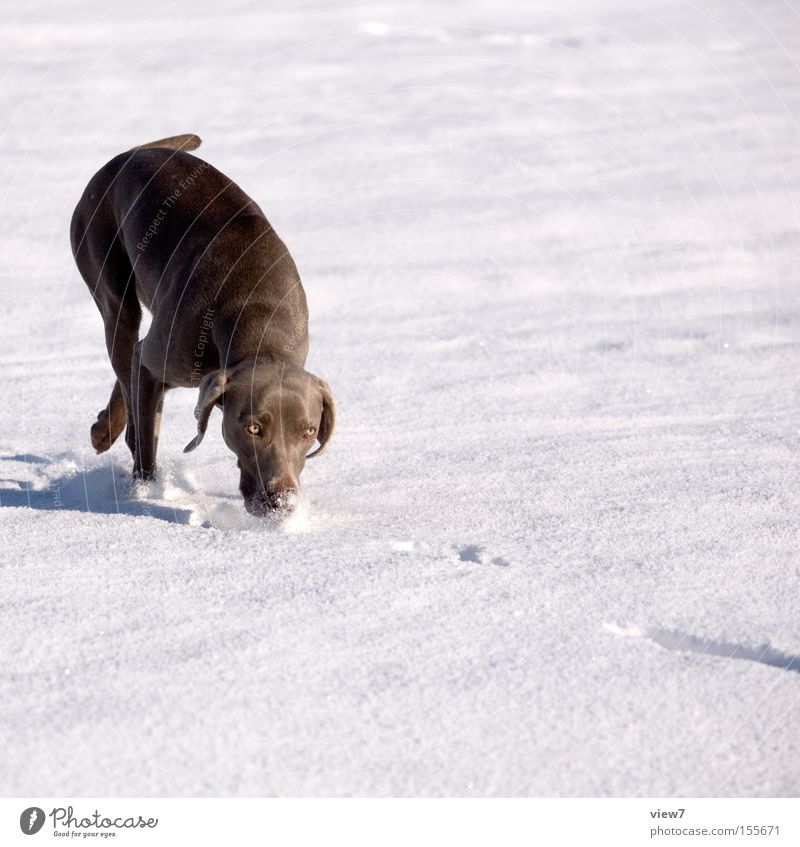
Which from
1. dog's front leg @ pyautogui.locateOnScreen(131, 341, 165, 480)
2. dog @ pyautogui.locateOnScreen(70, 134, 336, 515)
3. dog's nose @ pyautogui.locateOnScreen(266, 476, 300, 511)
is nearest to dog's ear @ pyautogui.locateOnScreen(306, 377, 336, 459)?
dog @ pyautogui.locateOnScreen(70, 134, 336, 515)

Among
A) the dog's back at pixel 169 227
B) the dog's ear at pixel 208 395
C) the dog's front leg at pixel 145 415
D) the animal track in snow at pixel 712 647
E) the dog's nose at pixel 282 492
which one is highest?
the dog's back at pixel 169 227

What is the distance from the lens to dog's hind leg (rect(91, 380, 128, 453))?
6.04 metres

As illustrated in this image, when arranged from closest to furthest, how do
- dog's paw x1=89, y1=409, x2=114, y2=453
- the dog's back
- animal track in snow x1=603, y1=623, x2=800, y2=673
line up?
animal track in snow x1=603, y1=623, x2=800, y2=673
the dog's back
dog's paw x1=89, y1=409, x2=114, y2=453

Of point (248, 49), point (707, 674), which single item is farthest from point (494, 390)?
point (248, 49)

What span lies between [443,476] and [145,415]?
4.56 feet

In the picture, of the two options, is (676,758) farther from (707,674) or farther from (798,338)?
(798,338)

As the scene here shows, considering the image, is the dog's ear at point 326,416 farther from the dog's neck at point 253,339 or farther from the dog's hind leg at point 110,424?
the dog's hind leg at point 110,424

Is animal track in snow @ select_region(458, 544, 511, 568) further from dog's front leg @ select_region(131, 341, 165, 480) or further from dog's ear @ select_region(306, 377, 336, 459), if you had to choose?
dog's front leg @ select_region(131, 341, 165, 480)

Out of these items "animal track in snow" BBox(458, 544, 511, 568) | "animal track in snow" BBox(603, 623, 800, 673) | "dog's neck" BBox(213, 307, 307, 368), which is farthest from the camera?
"dog's neck" BBox(213, 307, 307, 368)

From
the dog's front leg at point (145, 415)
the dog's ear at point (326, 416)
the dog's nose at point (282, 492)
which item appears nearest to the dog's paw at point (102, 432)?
the dog's front leg at point (145, 415)

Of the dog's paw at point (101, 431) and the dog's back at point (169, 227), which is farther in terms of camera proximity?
the dog's paw at point (101, 431)

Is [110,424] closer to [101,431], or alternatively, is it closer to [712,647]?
[101,431]

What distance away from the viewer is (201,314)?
5270 millimetres

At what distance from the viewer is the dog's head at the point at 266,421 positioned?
4.67m
